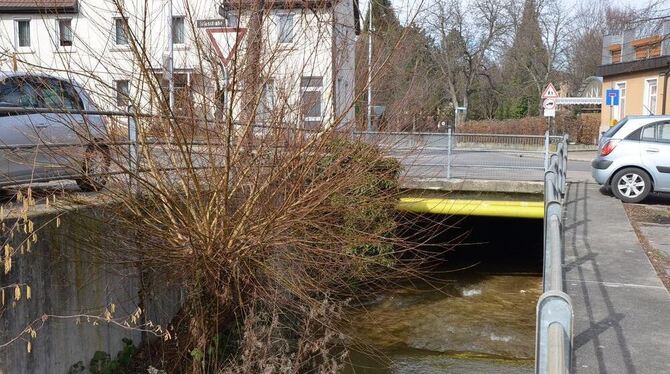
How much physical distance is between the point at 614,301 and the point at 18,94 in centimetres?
584

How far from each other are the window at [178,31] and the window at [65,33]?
2.80ft

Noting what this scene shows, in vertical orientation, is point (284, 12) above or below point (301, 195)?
above

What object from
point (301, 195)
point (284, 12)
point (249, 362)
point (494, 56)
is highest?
point (494, 56)

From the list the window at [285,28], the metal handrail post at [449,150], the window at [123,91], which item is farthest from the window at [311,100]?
the metal handrail post at [449,150]

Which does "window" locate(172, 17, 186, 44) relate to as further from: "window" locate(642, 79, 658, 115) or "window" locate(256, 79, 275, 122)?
"window" locate(642, 79, 658, 115)

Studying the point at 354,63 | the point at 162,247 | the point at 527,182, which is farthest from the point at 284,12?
the point at 527,182

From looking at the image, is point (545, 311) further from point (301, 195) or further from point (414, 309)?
point (414, 309)

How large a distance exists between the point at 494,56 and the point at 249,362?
5594cm

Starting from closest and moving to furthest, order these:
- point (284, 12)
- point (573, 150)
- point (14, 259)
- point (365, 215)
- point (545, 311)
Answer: point (545, 311) < point (14, 259) < point (284, 12) < point (365, 215) < point (573, 150)

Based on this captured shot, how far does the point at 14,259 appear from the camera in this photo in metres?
5.35

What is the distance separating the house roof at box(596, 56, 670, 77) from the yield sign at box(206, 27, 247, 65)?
944 inches

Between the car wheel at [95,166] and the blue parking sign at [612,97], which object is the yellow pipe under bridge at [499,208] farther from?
the blue parking sign at [612,97]

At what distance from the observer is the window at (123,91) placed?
600 centimetres

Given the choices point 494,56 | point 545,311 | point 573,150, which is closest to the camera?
point 545,311
